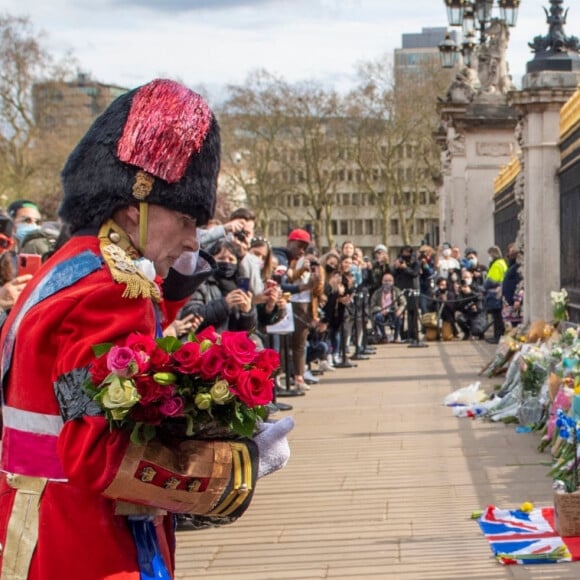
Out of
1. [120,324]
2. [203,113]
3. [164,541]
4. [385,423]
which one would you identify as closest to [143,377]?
[120,324]

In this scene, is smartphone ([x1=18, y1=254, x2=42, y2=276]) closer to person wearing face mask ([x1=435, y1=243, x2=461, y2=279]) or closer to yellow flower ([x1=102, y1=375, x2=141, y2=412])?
yellow flower ([x1=102, y1=375, x2=141, y2=412])

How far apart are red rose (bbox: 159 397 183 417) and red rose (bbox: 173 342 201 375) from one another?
0.27ft

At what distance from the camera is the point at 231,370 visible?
129 inches

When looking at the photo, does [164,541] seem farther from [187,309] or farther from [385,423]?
[385,423]

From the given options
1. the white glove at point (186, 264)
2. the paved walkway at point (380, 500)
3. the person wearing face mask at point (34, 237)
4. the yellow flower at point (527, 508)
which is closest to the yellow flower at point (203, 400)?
the white glove at point (186, 264)

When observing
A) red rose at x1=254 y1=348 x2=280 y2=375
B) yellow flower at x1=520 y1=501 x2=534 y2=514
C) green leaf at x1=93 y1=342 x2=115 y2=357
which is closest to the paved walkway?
yellow flower at x1=520 y1=501 x2=534 y2=514

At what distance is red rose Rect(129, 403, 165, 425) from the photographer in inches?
125

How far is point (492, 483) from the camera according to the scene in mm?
8828

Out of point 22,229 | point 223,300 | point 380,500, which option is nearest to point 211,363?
point 380,500

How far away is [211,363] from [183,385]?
Answer: 0.09 metres

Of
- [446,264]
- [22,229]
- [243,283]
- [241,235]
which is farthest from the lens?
[446,264]

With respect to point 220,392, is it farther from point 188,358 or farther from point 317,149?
point 317,149

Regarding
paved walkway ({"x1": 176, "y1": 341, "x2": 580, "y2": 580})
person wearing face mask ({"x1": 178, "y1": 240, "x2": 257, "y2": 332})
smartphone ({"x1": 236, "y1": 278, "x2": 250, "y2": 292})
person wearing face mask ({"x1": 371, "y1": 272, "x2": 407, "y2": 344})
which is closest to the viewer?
paved walkway ({"x1": 176, "y1": 341, "x2": 580, "y2": 580})

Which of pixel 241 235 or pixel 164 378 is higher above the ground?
pixel 241 235
